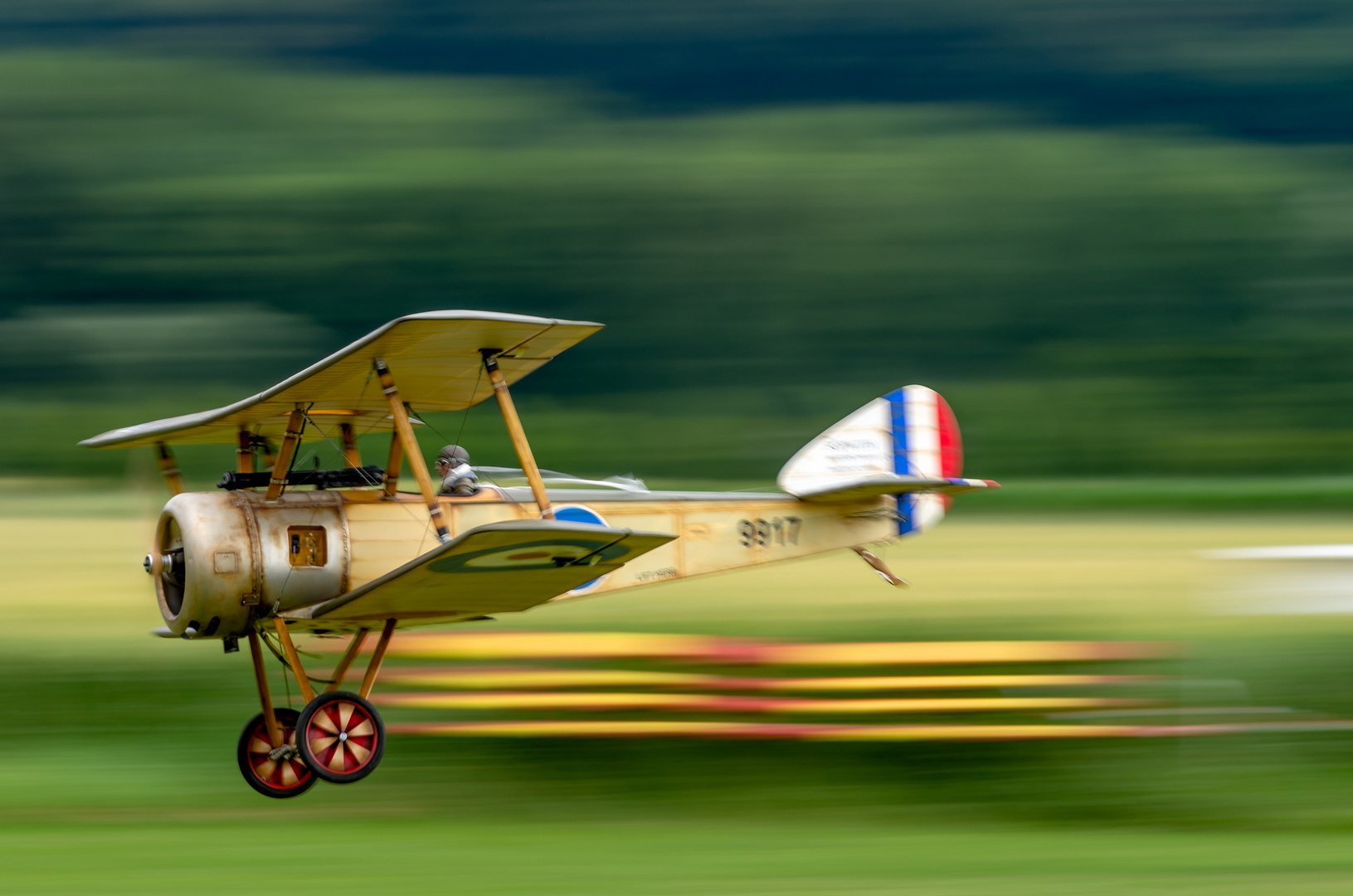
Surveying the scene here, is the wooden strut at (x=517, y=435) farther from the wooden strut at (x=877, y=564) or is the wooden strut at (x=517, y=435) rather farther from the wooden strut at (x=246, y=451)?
the wooden strut at (x=877, y=564)

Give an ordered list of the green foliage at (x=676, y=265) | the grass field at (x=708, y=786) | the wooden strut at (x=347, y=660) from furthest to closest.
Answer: the green foliage at (x=676, y=265)
the grass field at (x=708, y=786)
the wooden strut at (x=347, y=660)

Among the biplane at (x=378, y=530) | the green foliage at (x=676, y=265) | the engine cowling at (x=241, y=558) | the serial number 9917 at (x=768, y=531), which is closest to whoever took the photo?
the biplane at (x=378, y=530)

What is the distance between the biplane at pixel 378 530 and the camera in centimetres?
495

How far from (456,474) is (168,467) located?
143cm

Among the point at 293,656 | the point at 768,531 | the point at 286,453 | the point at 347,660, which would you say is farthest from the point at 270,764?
the point at 768,531

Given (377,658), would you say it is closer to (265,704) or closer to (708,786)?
(265,704)

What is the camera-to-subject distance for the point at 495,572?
5.05 m

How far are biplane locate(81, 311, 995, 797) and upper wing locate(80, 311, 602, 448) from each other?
15 mm

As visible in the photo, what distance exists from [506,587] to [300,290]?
29.2 ft

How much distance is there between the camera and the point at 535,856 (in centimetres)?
631

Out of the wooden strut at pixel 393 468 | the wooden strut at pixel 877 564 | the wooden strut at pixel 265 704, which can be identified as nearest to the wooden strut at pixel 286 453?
the wooden strut at pixel 393 468

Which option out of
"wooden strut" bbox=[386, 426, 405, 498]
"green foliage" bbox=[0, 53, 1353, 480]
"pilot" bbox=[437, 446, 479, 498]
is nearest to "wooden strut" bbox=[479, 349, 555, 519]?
"pilot" bbox=[437, 446, 479, 498]

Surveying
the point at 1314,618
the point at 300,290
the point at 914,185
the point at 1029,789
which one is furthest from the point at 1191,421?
the point at 300,290

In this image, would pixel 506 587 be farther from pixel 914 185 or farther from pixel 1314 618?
pixel 914 185
